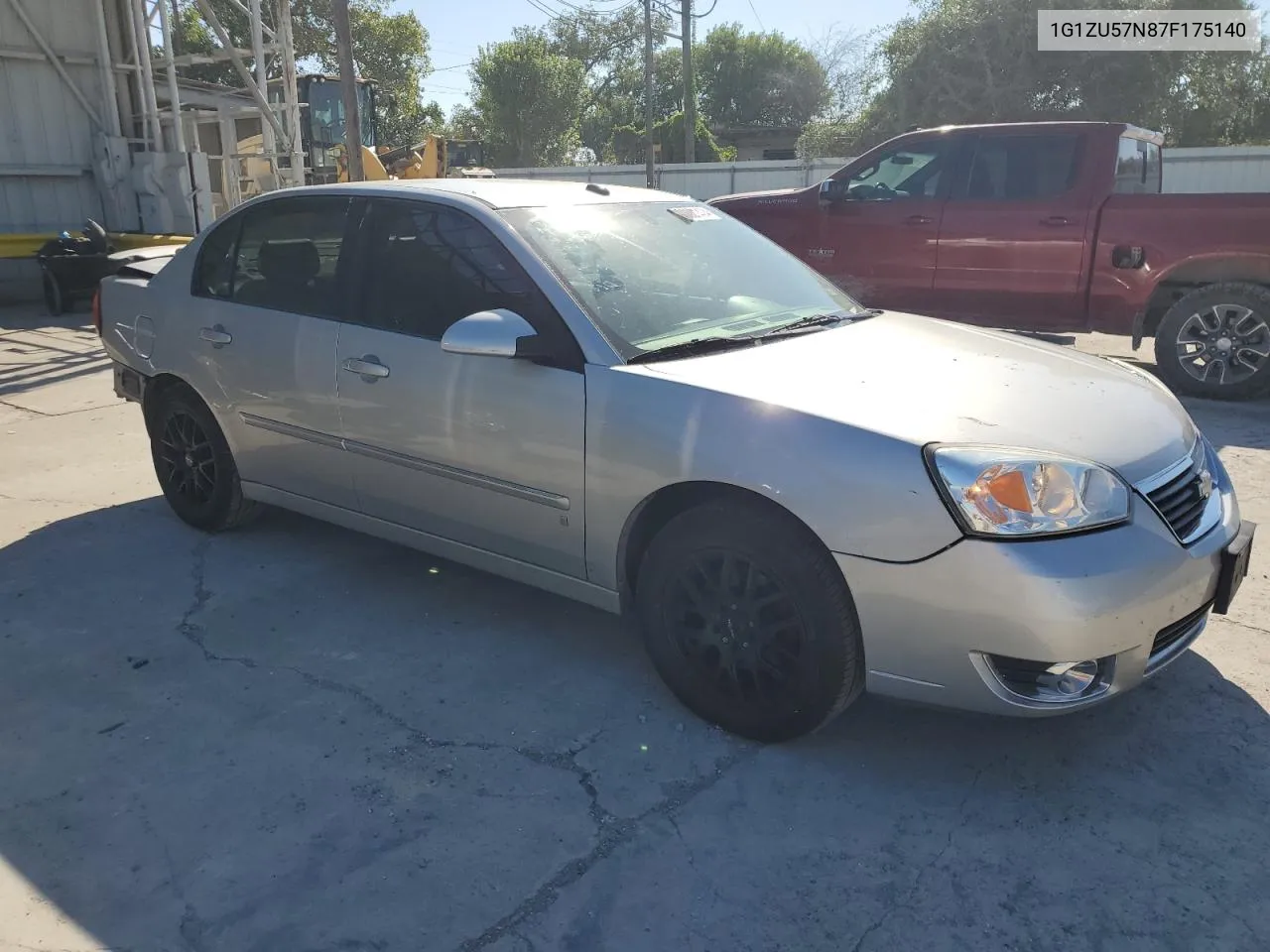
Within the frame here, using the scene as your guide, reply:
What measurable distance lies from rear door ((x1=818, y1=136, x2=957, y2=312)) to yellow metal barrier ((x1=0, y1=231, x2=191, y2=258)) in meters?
8.17

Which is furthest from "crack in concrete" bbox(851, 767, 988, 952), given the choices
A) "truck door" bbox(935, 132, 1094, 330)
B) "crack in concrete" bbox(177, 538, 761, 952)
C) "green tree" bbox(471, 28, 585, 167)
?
"green tree" bbox(471, 28, 585, 167)

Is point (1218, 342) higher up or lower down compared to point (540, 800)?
higher up

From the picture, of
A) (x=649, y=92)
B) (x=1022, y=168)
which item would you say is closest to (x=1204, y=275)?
(x=1022, y=168)

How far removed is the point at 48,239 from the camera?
12.7m

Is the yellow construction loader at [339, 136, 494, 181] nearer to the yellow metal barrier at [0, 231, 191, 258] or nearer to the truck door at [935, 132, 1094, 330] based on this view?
the yellow metal barrier at [0, 231, 191, 258]

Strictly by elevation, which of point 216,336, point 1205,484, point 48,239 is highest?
point 216,336

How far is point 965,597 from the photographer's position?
253 centimetres

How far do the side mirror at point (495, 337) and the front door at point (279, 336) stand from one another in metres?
0.89

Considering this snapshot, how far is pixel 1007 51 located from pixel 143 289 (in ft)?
88.3

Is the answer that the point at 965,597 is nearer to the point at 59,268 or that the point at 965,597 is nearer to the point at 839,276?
the point at 839,276

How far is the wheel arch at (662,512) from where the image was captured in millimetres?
2807

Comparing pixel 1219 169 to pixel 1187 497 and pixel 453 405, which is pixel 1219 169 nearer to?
pixel 1187 497

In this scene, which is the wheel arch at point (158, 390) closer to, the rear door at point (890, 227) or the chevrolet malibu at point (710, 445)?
the chevrolet malibu at point (710, 445)

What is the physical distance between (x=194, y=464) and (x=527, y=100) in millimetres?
44540
